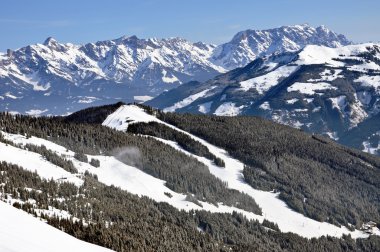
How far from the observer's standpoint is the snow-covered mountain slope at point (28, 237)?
50.2 metres

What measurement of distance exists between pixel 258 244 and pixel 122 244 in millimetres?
103296

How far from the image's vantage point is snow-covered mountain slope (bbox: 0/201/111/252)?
50.2 metres

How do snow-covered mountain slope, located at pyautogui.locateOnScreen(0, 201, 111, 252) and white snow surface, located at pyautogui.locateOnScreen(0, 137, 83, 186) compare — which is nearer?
snow-covered mountain slope, located at pyautogui.locateOnScreen(0, 201, 111, 252)

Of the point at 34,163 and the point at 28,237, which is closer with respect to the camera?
the point at 28,237

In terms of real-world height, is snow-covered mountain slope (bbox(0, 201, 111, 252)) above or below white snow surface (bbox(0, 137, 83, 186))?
above

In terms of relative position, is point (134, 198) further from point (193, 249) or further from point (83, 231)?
point (83, 231)

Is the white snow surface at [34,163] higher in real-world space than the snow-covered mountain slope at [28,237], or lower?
lower

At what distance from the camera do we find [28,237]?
5550 cm

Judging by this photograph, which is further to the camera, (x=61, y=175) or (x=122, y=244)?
(x=61, y=175)

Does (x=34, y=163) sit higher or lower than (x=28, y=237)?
lower

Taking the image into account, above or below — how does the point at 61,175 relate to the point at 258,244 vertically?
above

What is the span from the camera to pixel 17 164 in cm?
15362

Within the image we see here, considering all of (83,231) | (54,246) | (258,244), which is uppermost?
(54,246)

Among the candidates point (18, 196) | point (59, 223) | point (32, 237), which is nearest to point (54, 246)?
point (32, 237)
